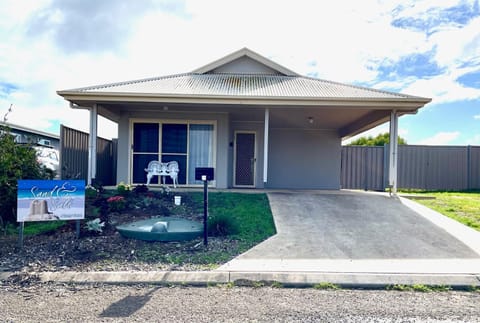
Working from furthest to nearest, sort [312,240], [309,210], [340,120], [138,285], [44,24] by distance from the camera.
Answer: [340,120] < [44,24] < [309,210] < [312,240] < [138,285]

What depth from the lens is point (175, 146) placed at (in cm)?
1072

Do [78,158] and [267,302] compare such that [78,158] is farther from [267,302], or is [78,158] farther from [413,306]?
[413,306]

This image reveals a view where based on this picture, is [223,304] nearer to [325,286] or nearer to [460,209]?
[325,286]

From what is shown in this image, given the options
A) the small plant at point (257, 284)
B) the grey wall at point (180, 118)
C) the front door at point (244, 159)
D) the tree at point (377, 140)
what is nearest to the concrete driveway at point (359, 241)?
the small plant at point (257, 284)

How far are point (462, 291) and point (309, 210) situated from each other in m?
3.99

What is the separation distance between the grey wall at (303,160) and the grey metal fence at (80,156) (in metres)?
6.69

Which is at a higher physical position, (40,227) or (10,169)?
(10,169)

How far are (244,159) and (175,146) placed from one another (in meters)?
3.02

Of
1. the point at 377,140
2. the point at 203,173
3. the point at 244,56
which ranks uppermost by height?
the point at 244,56

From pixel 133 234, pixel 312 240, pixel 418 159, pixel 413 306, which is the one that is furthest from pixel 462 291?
pixel 418 159

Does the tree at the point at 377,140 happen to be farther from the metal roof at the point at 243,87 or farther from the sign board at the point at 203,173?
the sign board at the point at 203,173

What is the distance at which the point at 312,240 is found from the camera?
6.13 metres

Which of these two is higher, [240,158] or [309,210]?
[240,158]

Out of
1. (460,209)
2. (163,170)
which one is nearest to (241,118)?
(163,170)
